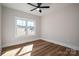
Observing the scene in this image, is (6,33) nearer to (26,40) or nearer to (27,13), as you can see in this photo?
(26,40)

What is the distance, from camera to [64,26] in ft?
9.23

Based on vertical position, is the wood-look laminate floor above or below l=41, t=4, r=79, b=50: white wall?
below

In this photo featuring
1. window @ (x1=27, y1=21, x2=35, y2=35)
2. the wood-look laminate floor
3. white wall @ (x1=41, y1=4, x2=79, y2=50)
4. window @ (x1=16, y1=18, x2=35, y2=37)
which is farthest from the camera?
window @ (x1=27, y1=21, x2=35, y2=35)

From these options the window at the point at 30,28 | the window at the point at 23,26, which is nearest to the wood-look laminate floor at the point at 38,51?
the window at the point at 23,26

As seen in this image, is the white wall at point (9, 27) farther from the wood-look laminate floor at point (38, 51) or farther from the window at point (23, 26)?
the wood-look laminate floor at point (38, 51)

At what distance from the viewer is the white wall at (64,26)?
246 centimetres

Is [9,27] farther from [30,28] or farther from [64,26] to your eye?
[64,26]

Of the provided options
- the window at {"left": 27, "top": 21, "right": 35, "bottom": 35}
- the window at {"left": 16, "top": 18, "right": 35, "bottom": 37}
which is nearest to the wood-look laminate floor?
the window at {"left": 16, "top": 18, "right": 35, "bottom": 37}

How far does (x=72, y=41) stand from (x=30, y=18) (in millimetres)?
2486

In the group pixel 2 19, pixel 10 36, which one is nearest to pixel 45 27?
pixel 10 36

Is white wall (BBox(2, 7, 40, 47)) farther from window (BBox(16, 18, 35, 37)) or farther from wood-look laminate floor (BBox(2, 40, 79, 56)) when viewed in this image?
wood-look laminate floor (BBox(2, 40, 79, 56))

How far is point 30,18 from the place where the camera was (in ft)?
12.0

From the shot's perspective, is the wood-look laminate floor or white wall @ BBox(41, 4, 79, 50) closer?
the wood-look laminate floor

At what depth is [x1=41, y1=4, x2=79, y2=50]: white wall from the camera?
Answer: 8.05 feet
